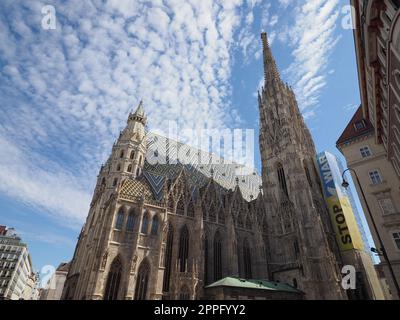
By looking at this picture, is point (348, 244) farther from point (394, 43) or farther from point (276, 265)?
point (394, 43)

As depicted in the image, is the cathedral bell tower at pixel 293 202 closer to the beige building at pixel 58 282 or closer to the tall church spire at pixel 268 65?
the tall church spire at pixel 268 65

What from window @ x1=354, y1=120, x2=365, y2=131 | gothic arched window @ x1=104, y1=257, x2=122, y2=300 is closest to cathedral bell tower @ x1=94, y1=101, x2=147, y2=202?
gothic arched window @ x1=104, y1=257, x2=122, y2=300

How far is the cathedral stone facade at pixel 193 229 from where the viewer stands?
27.0 m

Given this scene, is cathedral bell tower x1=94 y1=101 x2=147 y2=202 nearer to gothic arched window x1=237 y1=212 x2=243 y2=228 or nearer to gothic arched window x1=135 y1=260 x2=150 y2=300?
gothic arched window x1=135 y1=260 x2=150 y2=300

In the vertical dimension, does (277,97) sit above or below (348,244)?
above

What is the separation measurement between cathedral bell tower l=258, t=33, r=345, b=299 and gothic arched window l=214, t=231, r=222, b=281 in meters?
8.68

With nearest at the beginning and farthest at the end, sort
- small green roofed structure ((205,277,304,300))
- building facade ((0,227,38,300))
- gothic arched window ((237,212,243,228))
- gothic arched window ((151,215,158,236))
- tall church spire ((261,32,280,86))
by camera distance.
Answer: small green roofed structure ((205,277,304,300)) < gothic arched window ((151,215,158,236)) < gothic arched window ((237,212,243,228)) < tall church spire ((261,32,280,86)) < building facade ((0,227,38,300))

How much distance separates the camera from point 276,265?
121 feet

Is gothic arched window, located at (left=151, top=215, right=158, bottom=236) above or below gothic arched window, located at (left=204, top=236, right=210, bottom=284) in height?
above

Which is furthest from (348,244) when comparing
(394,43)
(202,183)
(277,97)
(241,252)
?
(394,43)

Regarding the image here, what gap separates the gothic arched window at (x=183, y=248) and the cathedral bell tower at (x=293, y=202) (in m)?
14.1

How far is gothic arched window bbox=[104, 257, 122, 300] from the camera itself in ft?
82.0

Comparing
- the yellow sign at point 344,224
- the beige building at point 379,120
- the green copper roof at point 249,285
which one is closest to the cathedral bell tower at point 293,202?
the yellow sign at point 344,224

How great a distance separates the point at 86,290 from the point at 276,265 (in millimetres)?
26289
